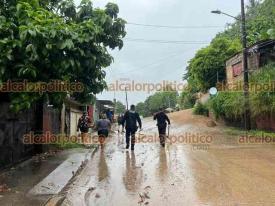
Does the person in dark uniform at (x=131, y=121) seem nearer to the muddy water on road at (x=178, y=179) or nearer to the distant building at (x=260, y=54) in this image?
the muddy water on road at (x=178, y=179)

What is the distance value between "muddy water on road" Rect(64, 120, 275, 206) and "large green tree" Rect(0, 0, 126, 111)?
246 centimetres

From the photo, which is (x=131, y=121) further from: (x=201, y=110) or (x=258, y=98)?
(x=201, y=110)

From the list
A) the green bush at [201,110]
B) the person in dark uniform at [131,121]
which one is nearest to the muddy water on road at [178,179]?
the person in dark uniform at [131,121]

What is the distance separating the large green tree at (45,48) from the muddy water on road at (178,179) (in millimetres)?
2462

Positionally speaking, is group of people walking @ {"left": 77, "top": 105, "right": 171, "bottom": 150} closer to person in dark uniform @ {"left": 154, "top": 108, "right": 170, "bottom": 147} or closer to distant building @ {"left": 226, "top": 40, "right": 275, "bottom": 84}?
person in dark uniform @ {"left": 154, "top": 108, "right": 170, "bottom": 147}

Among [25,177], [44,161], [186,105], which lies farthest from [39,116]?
[186,105]

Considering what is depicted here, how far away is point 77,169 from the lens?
41.4 ft

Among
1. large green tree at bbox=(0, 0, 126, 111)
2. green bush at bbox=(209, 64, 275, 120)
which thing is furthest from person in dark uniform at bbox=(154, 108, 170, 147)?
green bush at bbox=(209, 64, 275, 120)

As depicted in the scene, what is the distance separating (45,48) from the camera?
9.20m

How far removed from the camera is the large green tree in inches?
360

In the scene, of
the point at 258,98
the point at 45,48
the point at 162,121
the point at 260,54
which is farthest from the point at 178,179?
the point at 260,54

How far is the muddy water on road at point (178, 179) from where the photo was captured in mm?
8508

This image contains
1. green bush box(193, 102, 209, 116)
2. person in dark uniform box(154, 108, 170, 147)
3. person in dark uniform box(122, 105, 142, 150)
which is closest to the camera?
person in dark uniform box(122, 105, 142, 150)

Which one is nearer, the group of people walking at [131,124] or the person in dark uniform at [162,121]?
the group of people walking at [131,124]
